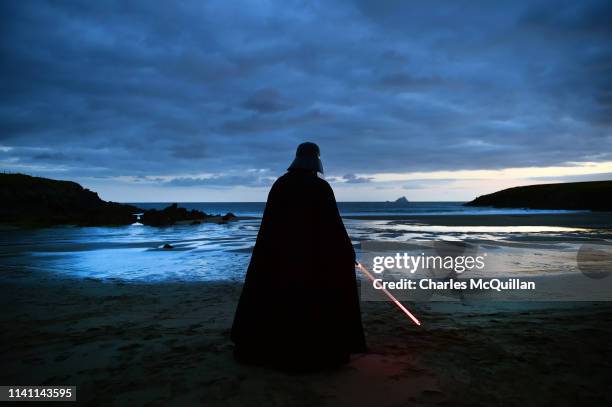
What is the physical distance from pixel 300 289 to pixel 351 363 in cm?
110

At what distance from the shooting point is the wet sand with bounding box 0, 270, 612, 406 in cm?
349

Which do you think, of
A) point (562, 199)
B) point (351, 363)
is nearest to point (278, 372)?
point (351, 363)

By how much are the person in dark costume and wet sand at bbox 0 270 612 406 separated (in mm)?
233

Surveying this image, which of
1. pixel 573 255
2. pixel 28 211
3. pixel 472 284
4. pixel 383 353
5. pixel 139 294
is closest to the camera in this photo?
pixel 383 353

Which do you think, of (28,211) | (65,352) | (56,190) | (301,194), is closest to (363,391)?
(301,194)

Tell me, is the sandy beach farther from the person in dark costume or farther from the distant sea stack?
the distant sea stack

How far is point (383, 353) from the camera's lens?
180 inches

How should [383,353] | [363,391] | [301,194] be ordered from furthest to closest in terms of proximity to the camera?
[383,353] → [301,194] → [363,391]

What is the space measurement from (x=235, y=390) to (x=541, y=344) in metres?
3.85

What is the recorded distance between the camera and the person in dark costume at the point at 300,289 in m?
4.03

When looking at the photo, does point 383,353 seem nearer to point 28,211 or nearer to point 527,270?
point 527,270

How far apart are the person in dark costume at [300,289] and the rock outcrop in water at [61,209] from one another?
3350cm

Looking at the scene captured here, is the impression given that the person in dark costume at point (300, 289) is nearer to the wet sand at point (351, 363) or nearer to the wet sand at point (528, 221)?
the wet sand at point (351, 363)

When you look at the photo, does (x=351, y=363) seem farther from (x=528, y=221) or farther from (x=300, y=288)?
(x=528, y=221)
